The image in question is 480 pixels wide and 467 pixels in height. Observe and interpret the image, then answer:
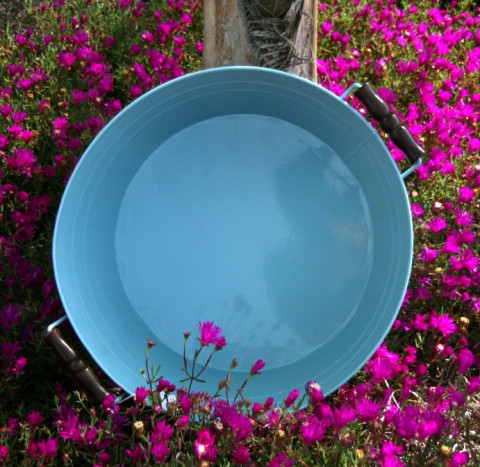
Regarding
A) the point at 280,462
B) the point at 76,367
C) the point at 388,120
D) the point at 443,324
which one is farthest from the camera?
the point at 443,324

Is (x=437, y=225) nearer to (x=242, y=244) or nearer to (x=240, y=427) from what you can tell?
(x=242, y=244)

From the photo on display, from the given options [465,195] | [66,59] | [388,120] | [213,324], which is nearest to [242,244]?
[213,324]

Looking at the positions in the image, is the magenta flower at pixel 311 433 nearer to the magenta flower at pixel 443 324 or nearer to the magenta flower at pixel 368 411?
the magenta flower at pixel 368 411

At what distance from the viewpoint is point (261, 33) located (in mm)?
2123

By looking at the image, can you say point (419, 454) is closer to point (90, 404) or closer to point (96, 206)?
point (90, 404)

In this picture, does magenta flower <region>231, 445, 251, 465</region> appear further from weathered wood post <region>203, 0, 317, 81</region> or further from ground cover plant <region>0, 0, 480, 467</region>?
weathered wood post <region>203, 0, 317, 81</region>

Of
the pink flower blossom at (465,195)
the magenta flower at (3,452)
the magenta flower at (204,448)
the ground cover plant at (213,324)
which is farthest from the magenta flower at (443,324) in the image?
the magenta flower at (3,452)

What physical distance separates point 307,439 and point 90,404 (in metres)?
0.68

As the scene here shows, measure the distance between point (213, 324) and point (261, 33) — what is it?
0.93 m

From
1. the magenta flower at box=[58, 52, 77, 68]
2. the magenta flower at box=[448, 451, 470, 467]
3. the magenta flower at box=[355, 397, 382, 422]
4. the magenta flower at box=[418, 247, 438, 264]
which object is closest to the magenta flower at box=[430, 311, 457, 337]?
the magenta flower at box=[418, 247, 438, 264]

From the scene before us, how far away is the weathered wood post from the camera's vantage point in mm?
2092

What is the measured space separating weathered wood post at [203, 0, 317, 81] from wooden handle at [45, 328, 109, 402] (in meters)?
1.08

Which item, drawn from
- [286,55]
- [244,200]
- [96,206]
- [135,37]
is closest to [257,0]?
[286,55]

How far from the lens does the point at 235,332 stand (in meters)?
1.82
